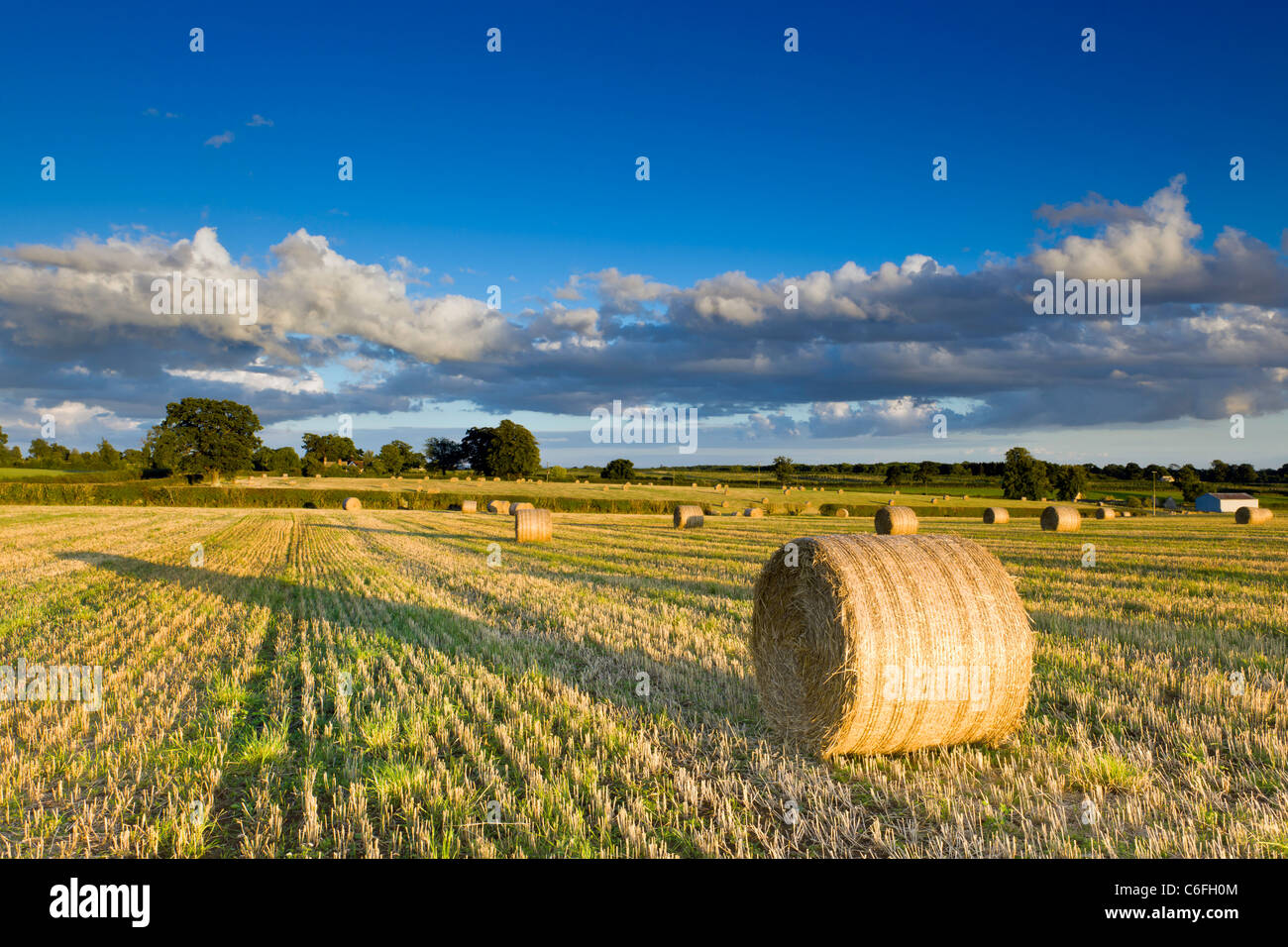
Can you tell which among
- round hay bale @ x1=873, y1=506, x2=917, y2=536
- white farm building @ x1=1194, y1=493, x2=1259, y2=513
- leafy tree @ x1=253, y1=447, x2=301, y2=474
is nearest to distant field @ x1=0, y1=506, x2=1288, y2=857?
round hay bale @ x1=873, y1=506, x2=917, y2=536

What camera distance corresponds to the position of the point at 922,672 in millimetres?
6031

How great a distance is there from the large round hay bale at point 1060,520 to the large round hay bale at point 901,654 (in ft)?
109

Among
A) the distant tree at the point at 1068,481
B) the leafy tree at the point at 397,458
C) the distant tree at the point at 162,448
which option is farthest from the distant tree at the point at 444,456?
the distant tree at the point at 1068,481

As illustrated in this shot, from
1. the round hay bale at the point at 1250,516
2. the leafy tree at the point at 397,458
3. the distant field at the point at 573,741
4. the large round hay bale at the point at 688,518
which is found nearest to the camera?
the distant field at the point at 573,741

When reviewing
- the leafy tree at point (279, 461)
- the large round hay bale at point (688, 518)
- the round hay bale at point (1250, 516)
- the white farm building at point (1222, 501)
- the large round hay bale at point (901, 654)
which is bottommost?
the white farm building at point (1222, 501)

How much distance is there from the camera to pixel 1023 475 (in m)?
97.7

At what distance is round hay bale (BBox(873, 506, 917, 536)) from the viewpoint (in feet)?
92.0

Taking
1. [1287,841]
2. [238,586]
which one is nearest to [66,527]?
[238,586]

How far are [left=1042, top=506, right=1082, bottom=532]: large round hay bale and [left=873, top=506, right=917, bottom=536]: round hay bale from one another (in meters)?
11.4

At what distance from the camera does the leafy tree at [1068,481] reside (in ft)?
310

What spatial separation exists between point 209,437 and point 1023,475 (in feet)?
332

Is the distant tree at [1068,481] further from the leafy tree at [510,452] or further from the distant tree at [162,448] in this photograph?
the distant tree at [162,448]

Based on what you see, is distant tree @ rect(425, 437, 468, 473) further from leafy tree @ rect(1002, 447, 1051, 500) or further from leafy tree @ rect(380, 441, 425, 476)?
leafy tree @ rect(1002, 447, 1051, 500)

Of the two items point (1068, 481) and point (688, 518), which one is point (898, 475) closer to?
point (1068, 481)
